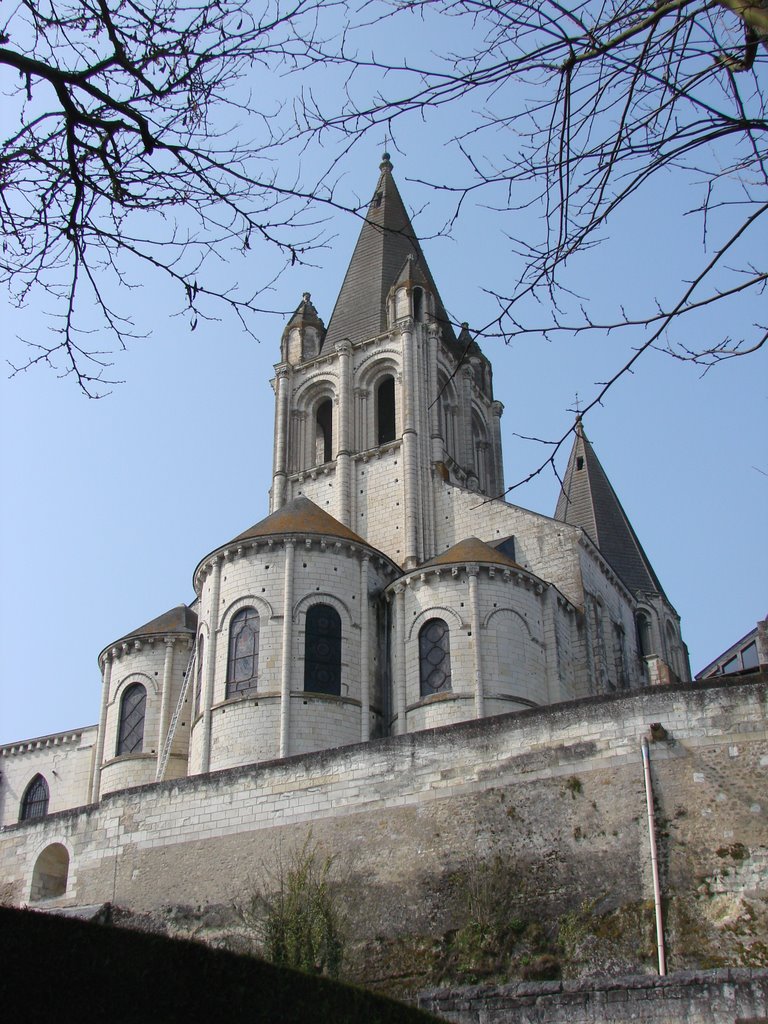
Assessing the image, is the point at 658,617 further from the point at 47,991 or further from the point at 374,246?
the point at 47,991

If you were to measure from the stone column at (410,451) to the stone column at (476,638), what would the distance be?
4.20 m

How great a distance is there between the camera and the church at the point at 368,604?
2598 centimetres

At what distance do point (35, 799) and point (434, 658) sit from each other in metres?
16.3

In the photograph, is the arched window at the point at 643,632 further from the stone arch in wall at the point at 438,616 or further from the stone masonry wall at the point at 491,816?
the stone masonry wall at the point at 491,816

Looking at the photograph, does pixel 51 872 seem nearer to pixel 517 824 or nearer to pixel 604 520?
pixel 517 824

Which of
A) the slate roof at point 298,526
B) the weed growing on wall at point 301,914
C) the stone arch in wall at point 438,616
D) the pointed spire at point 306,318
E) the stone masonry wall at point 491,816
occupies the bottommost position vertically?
the weed growing on wall at point 301,914

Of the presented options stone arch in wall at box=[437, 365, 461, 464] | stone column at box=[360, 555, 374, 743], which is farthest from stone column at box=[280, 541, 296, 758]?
stone arch in wall at box=[437, 365, 461, 464]

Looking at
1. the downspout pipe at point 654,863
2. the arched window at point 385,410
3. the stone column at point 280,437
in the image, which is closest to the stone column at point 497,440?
the arched window at point 385,410

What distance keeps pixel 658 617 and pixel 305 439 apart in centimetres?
1301

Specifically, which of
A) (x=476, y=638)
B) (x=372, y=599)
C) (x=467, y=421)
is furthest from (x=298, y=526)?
(x=467, y=421)

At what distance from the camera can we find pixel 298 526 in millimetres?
27891

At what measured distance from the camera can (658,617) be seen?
37.5 meters

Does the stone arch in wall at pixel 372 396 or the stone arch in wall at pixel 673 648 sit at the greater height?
the stone arch in wall at pixel 372 396

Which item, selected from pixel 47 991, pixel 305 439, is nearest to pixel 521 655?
pixel 305 439
